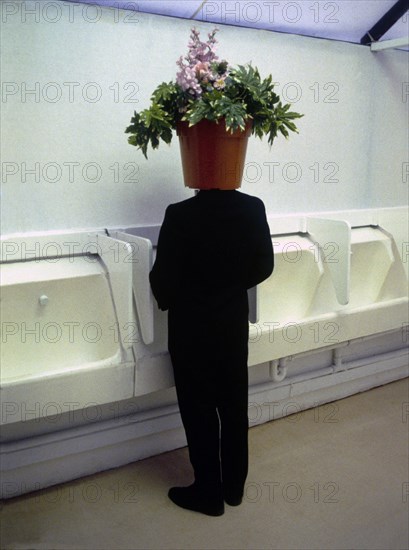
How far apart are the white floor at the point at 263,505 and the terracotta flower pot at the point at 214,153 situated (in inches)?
49.1

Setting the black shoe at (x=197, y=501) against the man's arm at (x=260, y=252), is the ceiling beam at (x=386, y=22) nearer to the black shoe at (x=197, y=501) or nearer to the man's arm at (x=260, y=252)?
the man's arm at (x=260, y=252)

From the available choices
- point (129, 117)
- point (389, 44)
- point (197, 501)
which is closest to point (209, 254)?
point (129, 117)

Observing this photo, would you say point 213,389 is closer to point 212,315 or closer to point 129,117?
point 212,315

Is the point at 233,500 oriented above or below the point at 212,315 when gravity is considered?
below

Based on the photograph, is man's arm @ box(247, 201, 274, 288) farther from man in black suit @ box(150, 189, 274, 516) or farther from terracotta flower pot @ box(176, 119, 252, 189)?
terracotta flower pot @ box(176, 119, 252, 189)

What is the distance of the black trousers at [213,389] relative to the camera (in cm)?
200

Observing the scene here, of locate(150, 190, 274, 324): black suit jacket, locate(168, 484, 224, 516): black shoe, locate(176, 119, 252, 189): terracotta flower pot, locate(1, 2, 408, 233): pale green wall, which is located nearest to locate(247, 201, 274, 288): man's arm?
locate(150, 190, 274, 324): black suit jacket

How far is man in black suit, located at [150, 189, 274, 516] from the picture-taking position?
1.92 metres

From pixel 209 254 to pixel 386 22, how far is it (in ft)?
5.98

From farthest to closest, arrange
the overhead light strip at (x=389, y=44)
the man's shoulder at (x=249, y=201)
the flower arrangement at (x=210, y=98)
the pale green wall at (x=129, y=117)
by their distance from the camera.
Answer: the overhead light strip at (x=389, y=44)
the pale green wall at (x=129, y=117)
the man's shoulder at (x=249, y=201)
the flower arrangement at (x=210, y=98)

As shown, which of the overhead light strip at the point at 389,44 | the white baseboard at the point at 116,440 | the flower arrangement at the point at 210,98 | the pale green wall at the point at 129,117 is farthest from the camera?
the overhead light strip at the point at 389,44

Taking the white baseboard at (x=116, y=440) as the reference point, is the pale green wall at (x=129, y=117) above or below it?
above

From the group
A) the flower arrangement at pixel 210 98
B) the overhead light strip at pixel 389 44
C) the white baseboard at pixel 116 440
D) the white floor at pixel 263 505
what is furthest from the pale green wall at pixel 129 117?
the white floor at pixel 263 505

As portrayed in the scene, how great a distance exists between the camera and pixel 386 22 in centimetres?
288
